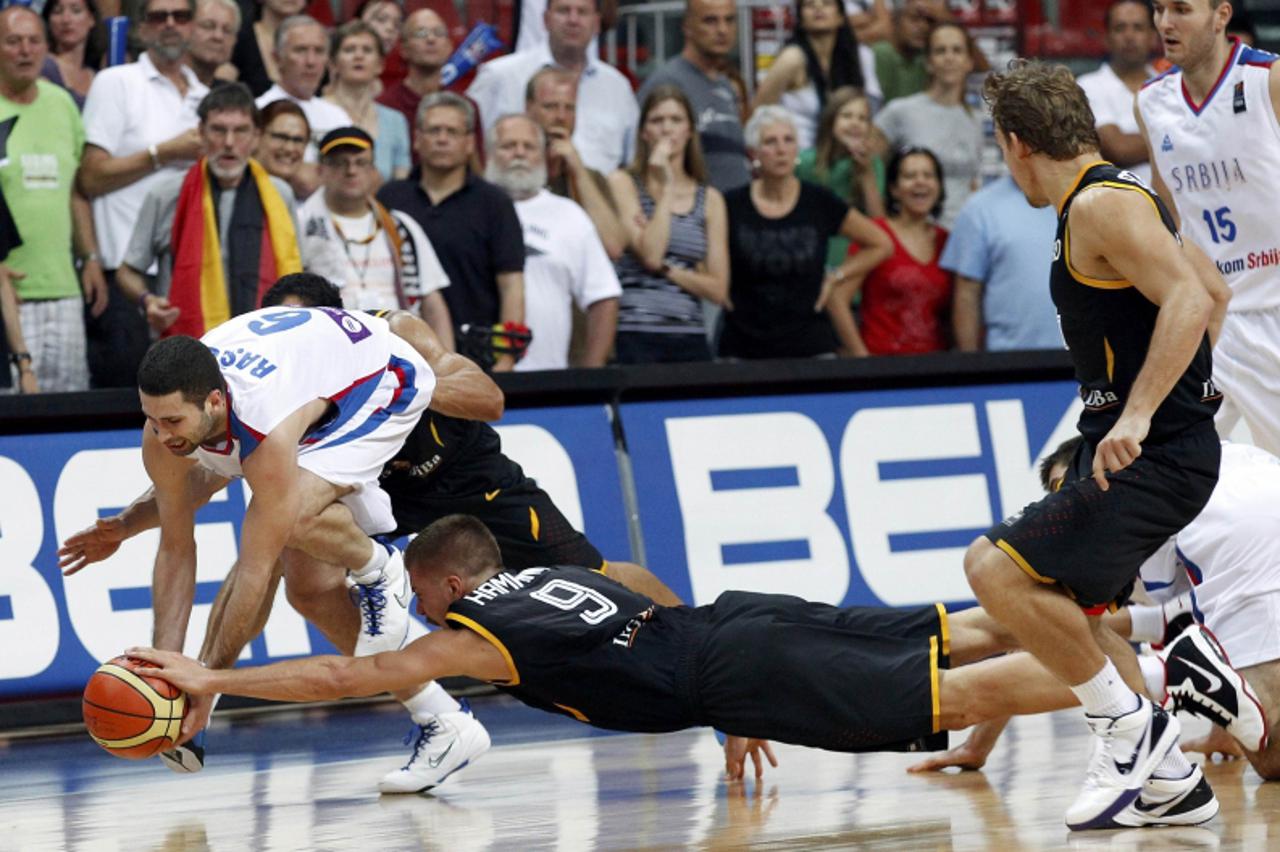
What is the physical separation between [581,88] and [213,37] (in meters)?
2.30

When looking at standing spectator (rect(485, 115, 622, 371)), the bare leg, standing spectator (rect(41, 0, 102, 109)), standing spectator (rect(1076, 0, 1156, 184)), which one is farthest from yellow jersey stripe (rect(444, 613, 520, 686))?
standing spectator (rect(1076, 0, 1156, 184))

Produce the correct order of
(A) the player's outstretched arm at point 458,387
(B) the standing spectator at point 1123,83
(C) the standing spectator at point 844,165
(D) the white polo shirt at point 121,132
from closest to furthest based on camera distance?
(A) the player's outstretched arm at point 458,387, (D) the white polo shirt at point 121,132, (C) the standing spectator at point 844,165, (B) the standing spectator at point 1123,83

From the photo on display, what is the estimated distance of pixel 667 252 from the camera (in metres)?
11.0

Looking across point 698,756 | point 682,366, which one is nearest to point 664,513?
point 682,366

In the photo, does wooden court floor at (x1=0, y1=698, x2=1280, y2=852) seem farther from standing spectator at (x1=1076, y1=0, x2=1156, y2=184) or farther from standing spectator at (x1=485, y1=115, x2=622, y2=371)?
standing spectator at (x1=1076, y1=0, x2=1156, y2=184)

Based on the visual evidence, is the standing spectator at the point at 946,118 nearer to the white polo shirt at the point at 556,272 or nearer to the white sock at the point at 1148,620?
the white polo shirt at the point at 556,272

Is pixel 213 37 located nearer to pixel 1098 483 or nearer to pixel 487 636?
pixel 487 636

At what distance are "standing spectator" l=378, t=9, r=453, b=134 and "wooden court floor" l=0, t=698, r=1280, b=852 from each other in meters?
4.50

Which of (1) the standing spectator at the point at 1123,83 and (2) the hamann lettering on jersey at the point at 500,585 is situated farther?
(1) the standing spectator at the point at 1123,83

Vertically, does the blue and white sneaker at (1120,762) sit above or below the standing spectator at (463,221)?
below

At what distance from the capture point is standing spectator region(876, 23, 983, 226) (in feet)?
40.6

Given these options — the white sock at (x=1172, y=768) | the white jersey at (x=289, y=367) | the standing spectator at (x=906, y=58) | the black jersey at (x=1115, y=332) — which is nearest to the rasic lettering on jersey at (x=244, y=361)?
the white jersey at (x=289, y=367)

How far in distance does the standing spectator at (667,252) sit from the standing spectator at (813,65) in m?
1.51

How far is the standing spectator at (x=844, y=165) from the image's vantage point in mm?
11844
